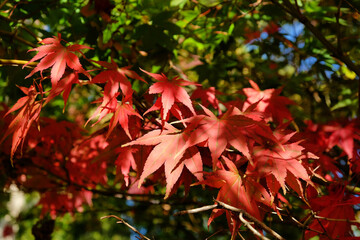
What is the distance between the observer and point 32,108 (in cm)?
102

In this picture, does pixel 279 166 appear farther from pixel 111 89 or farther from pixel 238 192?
pixel 111 89

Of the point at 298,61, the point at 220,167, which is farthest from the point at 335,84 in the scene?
the point at 220,167

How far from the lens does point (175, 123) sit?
1.10 meters

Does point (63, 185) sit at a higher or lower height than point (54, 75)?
lower

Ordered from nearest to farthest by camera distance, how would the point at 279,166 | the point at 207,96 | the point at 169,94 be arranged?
the point at 279,166
the point at 169,94
the point at 207,96

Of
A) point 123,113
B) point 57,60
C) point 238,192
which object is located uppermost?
point 57,60

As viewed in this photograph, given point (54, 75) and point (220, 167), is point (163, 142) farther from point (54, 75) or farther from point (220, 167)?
point (54, 75)

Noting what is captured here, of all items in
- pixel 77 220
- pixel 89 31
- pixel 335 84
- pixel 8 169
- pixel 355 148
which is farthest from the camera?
pixel 77 220

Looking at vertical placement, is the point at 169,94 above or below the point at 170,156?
above

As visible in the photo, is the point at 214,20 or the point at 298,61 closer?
the point at 214,20

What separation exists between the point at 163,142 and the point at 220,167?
0.24 metres

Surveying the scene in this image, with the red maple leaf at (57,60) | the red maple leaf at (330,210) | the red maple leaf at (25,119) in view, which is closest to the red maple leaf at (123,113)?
the red maple leaf at (57,60)

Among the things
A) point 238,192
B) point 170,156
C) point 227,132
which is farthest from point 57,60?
point 238,192

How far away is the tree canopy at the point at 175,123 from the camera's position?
894 millimetres
